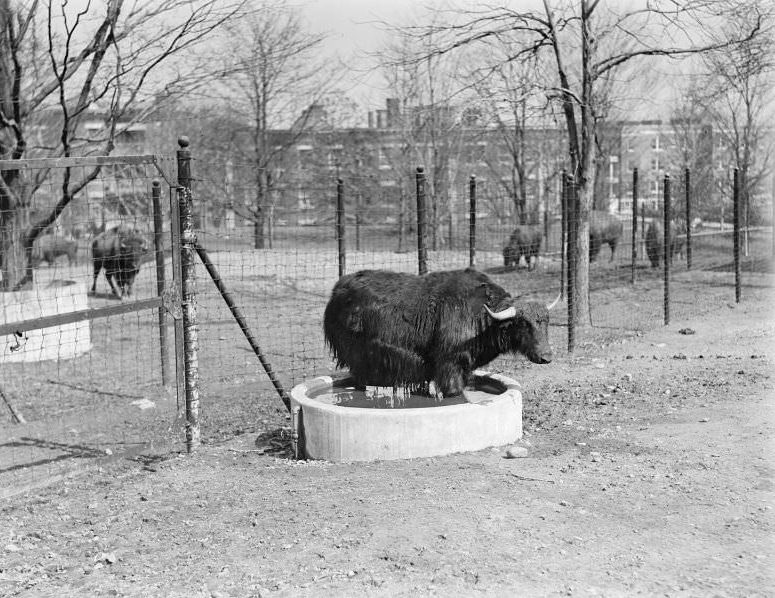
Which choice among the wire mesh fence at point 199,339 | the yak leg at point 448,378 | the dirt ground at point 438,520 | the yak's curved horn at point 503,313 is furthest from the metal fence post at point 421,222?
the dirt ground at point 438,520

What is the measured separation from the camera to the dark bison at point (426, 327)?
7336 mm

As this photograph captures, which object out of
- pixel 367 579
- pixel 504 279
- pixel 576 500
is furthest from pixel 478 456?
pixel 504 279

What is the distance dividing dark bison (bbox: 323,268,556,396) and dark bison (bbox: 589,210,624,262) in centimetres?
1602

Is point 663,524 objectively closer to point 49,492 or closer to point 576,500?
point 576,500

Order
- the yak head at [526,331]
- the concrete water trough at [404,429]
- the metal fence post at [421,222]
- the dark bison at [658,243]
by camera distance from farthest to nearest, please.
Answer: the dark bison at [658,243] → the metal fence post at [421,222] → the yak head at [526,331] → the concrete water trough at [404,429]

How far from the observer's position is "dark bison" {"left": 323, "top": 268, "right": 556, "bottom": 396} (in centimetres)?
734

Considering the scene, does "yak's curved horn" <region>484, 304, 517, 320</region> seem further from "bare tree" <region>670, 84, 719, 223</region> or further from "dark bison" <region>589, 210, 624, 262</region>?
"bare tree" <region>670, 84, 719, 223</region>

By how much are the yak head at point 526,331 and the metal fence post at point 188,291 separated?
247 cm

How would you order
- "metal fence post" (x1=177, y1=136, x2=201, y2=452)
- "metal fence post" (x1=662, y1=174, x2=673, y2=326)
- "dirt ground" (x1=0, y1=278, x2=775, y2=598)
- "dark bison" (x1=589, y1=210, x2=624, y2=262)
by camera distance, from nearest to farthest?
1. "dirt ground" (x1=0, y1=278, x2=775, y2=598)
2. "metal fence post" (x1=177, y1=136, x2=201, y2=452)
3. "metal fence post" (x1=662, y1=174, x2=673, y2=326)
4. "dark bison" (x1=589, y1=210, x2=624, y2=262)

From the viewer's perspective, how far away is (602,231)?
23688 millimetres

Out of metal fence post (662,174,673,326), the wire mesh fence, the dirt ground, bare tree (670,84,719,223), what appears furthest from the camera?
bare tree (670,84,719,223)

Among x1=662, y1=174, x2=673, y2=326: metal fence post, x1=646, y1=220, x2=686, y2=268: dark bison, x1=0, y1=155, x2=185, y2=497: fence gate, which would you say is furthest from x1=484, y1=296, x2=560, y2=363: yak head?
x1=646, y1=220, x2=686, y2=268: dark bison

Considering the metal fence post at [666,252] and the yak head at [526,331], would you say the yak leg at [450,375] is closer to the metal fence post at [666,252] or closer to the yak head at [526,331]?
the yak head at [526,331]

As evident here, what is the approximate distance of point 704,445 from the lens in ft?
21.6
